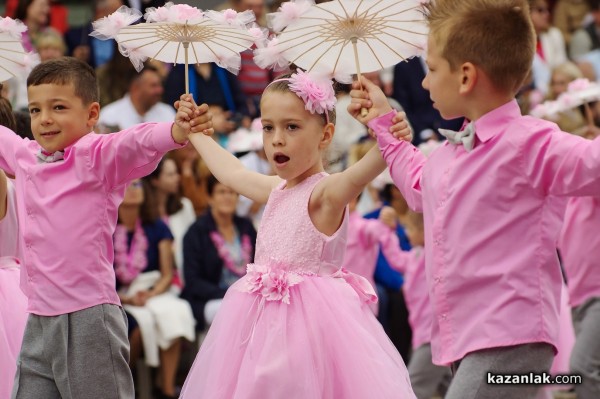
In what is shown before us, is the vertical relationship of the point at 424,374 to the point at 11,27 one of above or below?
below

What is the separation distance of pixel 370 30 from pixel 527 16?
82cm

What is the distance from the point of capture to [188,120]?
465cm

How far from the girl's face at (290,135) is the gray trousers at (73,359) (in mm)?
975

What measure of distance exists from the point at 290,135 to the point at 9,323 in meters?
1.70

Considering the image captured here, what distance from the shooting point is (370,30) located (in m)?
4.43

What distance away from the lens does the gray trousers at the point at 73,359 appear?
14.8 ft

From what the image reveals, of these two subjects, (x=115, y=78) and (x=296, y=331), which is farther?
(x=115, y=78)

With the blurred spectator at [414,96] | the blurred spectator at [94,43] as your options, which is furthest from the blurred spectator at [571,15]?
the blurred spectator at [94,43]

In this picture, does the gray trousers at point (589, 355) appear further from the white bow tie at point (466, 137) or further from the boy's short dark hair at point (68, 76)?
the boy's short dark hair at point (68, 76)

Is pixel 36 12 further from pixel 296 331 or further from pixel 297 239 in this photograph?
pixel 296 331

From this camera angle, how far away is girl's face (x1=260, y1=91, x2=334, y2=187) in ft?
15.1

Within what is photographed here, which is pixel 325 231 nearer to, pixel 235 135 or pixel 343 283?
pixel 343 283

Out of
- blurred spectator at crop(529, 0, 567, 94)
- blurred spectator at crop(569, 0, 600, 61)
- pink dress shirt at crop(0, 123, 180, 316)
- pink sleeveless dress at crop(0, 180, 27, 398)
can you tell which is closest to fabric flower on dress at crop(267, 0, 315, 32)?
pink dress shirt at crop(0, 123, 180, 316)

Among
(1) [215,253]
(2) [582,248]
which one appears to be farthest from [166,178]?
(2) [582,248]
